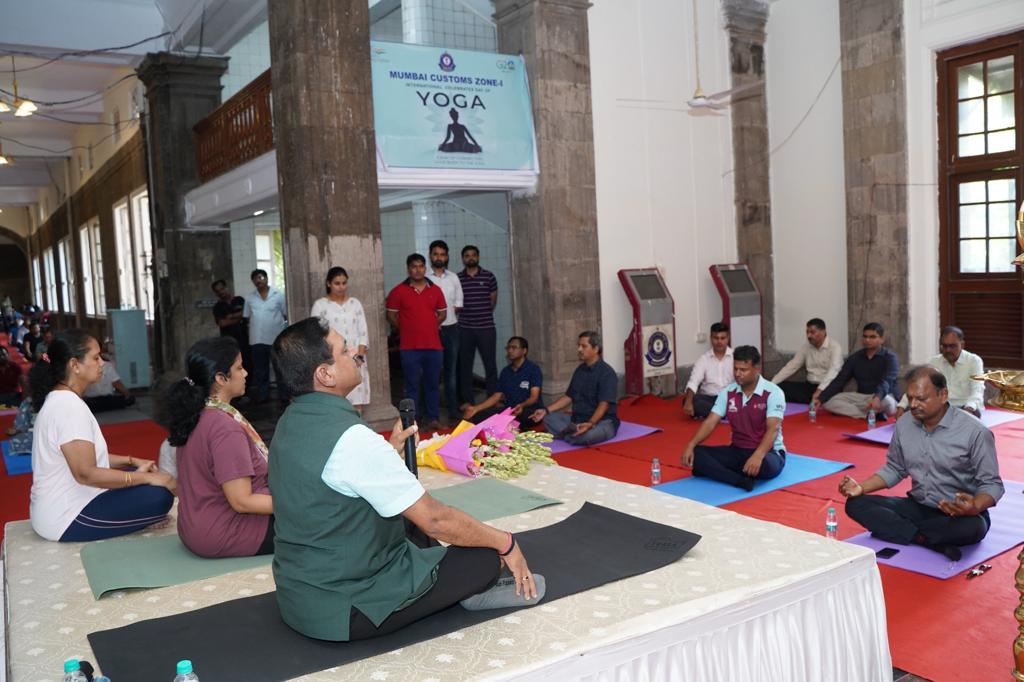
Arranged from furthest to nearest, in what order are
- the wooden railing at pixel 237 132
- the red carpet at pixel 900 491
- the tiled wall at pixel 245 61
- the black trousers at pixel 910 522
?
the tiled wall at pixel 245 61 < the wooden railing at pixel 237 132 < the black trousers at pixel 910 522 < the red carpet at pixel 900 491

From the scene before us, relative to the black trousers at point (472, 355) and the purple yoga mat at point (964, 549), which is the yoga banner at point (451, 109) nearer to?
the black trousers at point (472, 355)

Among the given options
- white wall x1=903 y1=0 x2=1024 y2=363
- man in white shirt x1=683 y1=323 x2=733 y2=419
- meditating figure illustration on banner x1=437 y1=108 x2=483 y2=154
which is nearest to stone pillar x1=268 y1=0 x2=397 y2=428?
meditating figure illustration on banner x1=437 y1=108 x2=483 y2=154

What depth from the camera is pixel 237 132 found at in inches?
352

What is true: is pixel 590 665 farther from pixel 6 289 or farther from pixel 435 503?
pixel 6 289

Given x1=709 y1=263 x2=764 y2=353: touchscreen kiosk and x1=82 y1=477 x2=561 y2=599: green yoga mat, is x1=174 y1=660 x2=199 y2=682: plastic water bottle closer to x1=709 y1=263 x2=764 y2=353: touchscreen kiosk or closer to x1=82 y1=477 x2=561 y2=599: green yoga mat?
x1=82 y1=477 x2=561 y2=599: green yoga mat

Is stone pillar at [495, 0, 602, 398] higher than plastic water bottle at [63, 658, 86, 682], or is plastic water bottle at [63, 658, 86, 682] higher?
stone pillar at [495, 0, 602, 398]

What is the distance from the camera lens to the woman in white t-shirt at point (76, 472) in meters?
3.60

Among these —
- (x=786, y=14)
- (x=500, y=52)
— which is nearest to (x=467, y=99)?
(x=500, y=52)

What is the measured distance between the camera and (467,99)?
7.84 m

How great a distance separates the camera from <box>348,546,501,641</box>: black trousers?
2.44m

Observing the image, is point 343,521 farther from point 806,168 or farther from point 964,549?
point 806,168

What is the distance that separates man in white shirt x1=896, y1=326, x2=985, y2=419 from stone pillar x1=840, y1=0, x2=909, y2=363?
80.4 inches

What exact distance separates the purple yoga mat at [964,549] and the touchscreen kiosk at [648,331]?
4.47 metres

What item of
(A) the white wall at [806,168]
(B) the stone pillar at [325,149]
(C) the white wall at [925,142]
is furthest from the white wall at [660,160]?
(B) the stone pillar at [325,149]
